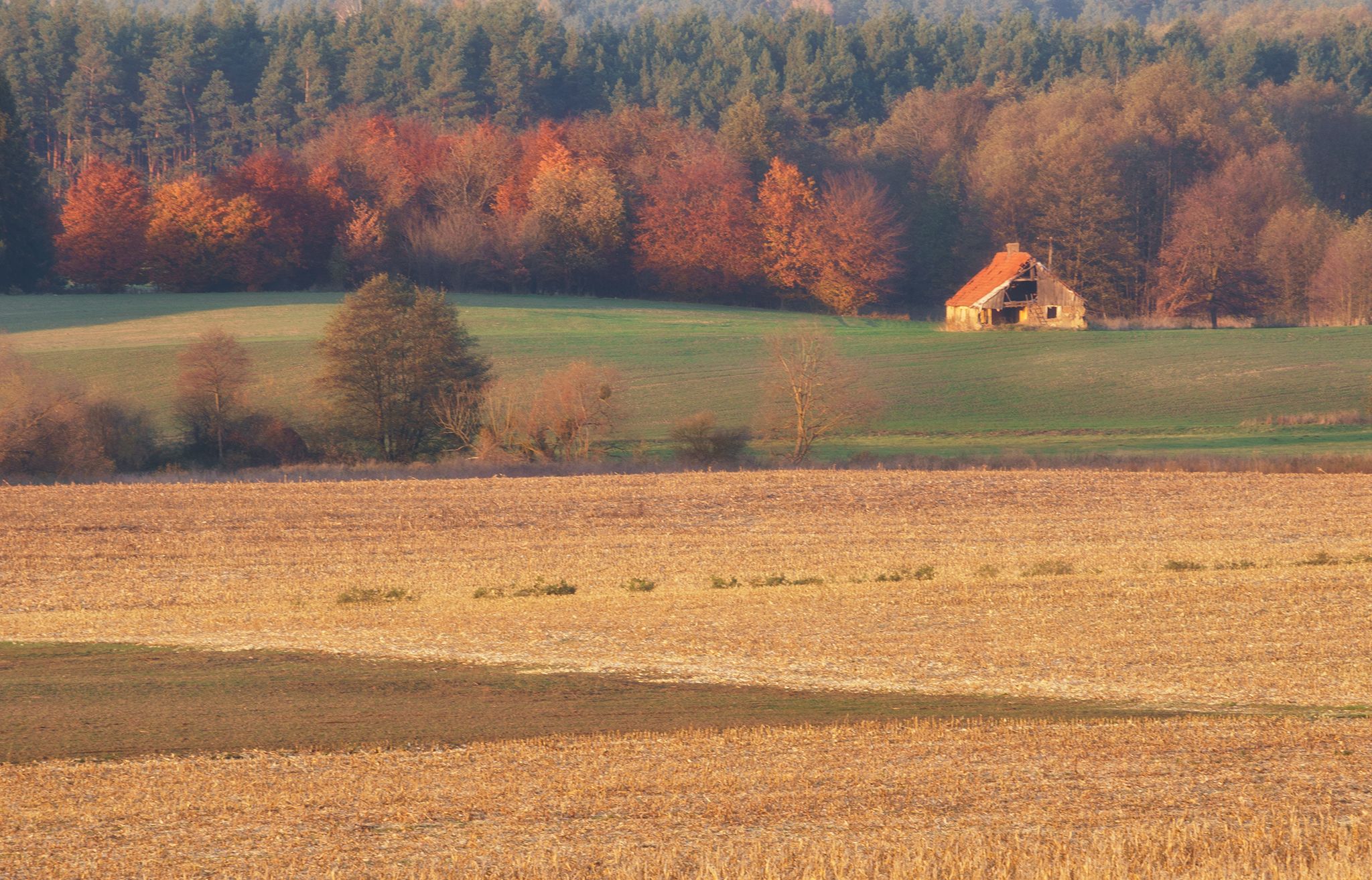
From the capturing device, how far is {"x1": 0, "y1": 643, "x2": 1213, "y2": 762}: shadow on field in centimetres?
1239

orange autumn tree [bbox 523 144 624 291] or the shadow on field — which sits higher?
orange autumn tree [bbox 523 144 624 291]

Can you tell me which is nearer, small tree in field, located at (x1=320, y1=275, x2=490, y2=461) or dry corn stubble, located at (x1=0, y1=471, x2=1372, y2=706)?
dry corn stubble, located at (x1=0, y1=471, x2=1372, y2=706)

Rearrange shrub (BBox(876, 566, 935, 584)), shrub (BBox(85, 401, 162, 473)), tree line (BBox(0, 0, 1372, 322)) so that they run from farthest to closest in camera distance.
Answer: tree line (BBox(0, 0, 1372, 322))
shrub (BBox(85, 401, 162, 473))
shrub (BBox(876, 566, 935, 584))

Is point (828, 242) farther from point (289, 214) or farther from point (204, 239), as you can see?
point (204, 239)

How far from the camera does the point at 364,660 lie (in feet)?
54.3

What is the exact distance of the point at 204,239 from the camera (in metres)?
80.9

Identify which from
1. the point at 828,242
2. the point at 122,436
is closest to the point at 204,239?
the point at 828,242

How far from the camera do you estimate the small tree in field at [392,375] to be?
44969mm

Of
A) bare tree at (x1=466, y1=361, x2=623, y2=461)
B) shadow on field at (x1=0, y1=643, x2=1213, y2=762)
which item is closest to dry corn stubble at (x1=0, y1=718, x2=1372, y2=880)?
shadow on field at (x1=0, y1=643, x2=1213, y2=762)

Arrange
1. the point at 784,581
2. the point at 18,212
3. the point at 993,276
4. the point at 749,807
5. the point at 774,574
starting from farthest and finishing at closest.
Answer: the point at 18,212, the point at 993,276, the point at 774,574, the point at 784,581, the point at 749,807

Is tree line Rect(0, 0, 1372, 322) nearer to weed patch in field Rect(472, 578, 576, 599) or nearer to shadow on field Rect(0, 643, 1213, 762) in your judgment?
weed patch in field Rect(472, 578, 576, 599)

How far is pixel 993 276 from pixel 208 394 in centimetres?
4926

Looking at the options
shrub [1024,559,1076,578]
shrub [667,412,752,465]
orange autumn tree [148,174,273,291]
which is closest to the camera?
shrub [1024,559,1076,578]

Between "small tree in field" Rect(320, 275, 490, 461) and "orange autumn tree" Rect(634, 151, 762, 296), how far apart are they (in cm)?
4397
